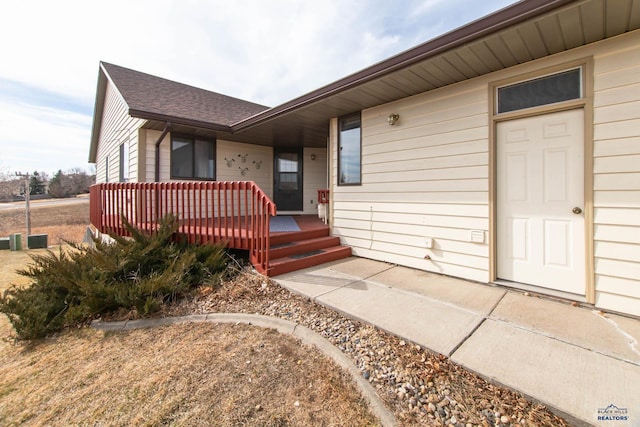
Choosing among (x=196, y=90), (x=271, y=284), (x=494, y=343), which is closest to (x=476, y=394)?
(x=494, y=343)

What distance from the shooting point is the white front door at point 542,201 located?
2881 mm

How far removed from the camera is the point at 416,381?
1.79 m

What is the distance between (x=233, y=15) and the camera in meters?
5.75

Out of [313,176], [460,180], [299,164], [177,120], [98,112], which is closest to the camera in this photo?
[460,180]

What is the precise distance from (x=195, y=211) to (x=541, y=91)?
4.82 m

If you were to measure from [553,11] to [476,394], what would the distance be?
306cm

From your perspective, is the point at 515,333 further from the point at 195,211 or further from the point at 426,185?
the point at 195,211

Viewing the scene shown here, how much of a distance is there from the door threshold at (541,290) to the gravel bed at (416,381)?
6.35 feet

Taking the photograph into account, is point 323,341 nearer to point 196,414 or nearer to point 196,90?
point 196,414

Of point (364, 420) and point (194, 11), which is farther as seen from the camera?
point (194, 11)

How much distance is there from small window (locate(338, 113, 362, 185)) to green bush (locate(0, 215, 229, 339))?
2654 millimetres

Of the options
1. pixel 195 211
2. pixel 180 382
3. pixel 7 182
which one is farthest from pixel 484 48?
pixel 7 182

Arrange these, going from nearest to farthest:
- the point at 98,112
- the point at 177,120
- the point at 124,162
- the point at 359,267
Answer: the point at 359,267, the point at 177,120, the point at 124,162, the point at 98,112

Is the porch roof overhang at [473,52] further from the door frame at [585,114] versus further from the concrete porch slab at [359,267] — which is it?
the concrete porch slab at [359,267]
